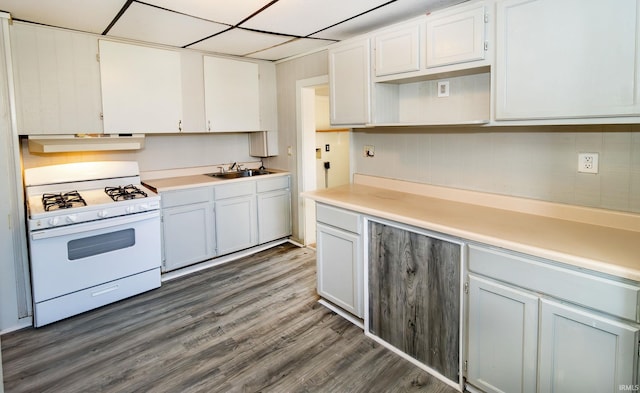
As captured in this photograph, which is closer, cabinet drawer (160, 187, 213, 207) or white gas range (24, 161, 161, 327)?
white gas range (24, 161, 161, 327)

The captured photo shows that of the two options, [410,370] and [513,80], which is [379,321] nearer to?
[410,370]

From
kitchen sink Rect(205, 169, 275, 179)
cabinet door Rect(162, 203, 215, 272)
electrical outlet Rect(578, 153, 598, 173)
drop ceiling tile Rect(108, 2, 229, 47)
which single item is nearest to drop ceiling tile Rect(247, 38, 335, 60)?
drop ceiling tile Rect(108, 2, 229, 47)

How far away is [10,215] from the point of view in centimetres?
267

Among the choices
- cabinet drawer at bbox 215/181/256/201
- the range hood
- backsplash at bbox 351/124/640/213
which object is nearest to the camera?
backsplash at bbox 351/124/640/213

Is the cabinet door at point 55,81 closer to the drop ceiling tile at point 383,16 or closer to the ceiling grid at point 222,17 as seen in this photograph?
the ceiling grid at point 222,17

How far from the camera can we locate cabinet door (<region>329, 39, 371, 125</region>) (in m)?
2.73

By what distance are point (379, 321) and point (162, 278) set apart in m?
2.17

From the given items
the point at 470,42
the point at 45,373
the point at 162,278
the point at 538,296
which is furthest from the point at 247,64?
the point at 538,296

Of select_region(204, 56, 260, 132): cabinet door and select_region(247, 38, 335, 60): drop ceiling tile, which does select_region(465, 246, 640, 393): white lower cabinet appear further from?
select_region(204, 56, 260, 132): cabinet door

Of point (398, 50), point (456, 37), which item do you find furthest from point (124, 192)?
point (456, 37)

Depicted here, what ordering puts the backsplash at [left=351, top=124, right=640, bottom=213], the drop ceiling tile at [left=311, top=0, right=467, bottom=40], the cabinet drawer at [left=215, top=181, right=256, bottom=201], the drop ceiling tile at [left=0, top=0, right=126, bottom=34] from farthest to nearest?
the cabinet drawer at [left=215, top=181, right=256, bottom=201] < the drop ceiling tile at [left=311, top=0, right=467, bottom=40] < the drop ceiling tile at [left=0, top=0, right=126, bottom=34] < the backsplash at [left=351, top=124, right=640, bottom=213]

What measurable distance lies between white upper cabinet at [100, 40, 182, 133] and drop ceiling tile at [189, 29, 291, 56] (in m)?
0.36

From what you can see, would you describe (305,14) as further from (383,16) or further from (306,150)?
(306,150)

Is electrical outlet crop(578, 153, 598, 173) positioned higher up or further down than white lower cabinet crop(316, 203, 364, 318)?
higher up
